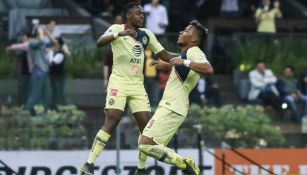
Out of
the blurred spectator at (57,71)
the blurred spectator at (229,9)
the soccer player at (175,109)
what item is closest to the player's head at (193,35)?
the soccer player at (175,109)

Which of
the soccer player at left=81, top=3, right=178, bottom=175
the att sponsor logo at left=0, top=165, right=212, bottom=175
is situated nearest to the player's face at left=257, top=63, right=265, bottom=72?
the att sponsor logo at left=0, top=165, right=212, bottom=175

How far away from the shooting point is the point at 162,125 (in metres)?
19.2

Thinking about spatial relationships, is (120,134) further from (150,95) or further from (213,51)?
(213,51)

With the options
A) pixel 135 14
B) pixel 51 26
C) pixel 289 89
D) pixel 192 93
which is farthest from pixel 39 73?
pixel 135 14

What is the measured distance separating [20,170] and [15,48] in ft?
13.2

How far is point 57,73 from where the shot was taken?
89.7 ft

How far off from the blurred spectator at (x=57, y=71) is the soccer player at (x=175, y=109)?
21.9 feet

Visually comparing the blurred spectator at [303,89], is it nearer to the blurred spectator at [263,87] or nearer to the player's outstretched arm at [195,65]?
the blurred spectator at [263,87]

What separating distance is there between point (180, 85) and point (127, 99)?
4.01 ft

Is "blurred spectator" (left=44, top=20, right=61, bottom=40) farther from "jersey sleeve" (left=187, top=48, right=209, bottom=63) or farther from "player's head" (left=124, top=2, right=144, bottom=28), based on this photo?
"jersey sleeve" (left=187, top=48, right=209, bottom=63)

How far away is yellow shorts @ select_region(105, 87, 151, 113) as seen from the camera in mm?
20047

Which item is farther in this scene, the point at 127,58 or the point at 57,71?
the point at 57,71

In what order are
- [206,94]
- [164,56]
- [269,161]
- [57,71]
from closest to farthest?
1. [164,56]
2. [269,161]
3. [206,94]
4. [57,71]

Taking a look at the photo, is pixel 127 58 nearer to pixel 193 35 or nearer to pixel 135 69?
pixel 135 69
